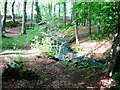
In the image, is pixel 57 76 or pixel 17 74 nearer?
pixel 17 74

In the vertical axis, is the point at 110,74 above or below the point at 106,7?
below

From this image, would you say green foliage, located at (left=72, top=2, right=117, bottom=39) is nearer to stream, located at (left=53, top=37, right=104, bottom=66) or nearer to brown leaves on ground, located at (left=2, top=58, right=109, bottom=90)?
brown leaves on ground, located at (left=2, top=58, right=109, bottom=90)

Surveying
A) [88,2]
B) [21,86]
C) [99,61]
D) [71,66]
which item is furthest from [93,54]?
[21,86]

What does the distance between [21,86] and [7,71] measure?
1.07m

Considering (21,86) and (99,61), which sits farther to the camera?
(99,61)

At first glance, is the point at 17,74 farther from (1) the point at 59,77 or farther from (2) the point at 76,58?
(2) the point at 76,58

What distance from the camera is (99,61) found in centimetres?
1377

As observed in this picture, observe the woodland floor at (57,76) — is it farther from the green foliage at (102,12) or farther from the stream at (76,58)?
the green foliage at (102,12)

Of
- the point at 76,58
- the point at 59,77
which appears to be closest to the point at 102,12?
the point at 59,77

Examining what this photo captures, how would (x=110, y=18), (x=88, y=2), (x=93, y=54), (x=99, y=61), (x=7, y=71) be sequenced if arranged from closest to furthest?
1. (x=7, y=71)
2. (x=110, y=18)
3. (x=88, y=2)
4. (x=99, y=61)
5. (x=93, y=54)

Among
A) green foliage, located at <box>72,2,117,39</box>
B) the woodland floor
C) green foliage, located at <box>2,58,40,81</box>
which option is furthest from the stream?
green foliage, located at <box>2,58,40,81</box>

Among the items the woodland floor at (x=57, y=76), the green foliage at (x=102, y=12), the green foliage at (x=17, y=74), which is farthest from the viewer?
the green foliage at (x=102, y=12)

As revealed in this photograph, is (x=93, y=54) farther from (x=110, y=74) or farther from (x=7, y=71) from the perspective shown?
(x=7, y=71)

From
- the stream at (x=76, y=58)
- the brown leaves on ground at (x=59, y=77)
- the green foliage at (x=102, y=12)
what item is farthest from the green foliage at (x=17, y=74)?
the stream at (x=76, y=58)
